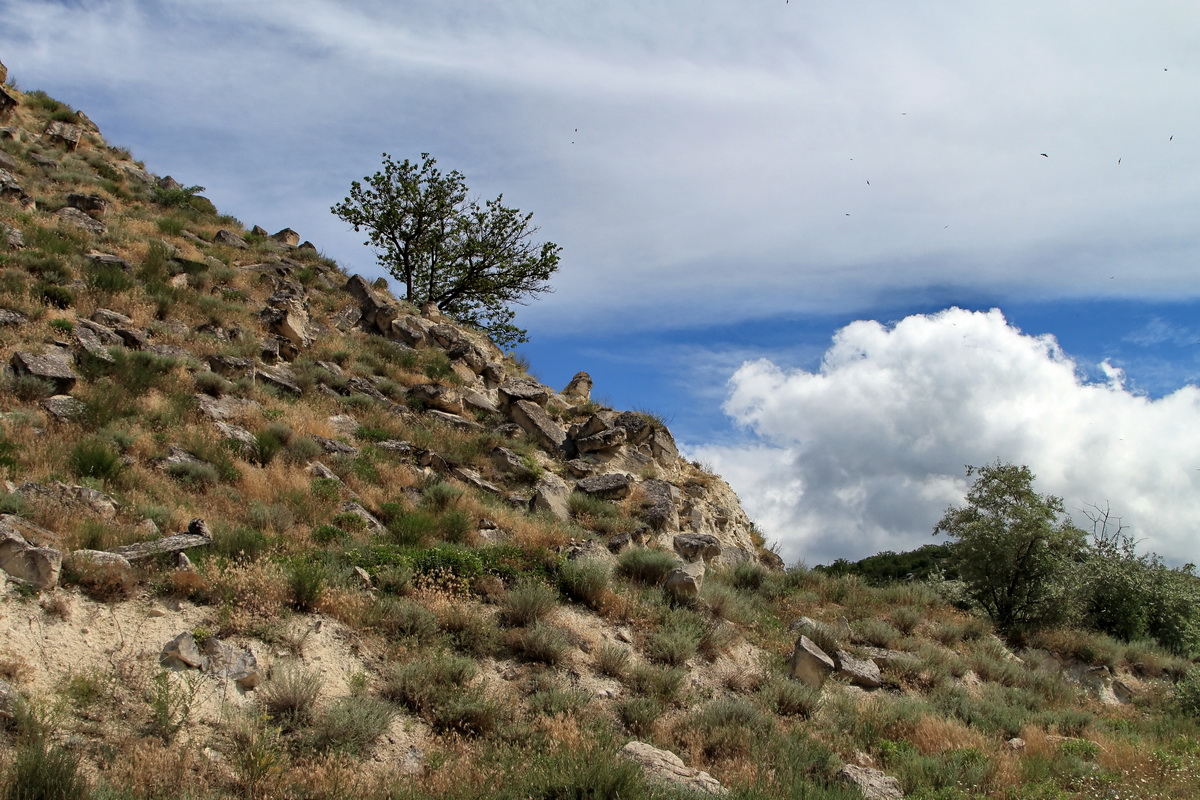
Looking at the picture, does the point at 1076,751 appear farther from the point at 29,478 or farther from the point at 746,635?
the point at 29,478

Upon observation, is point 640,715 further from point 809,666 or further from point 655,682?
point 809,666

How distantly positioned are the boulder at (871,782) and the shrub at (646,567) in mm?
5237

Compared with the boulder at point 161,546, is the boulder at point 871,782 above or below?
below

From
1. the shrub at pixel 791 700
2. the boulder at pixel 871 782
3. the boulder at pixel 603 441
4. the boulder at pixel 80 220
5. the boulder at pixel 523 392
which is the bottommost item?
the boulder at pixel 871 782

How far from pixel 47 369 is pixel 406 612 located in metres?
8.44

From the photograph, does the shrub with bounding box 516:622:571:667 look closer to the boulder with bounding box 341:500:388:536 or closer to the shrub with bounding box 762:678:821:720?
the shrub with bounding box 762:678:821:720

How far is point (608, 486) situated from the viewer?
16.4 m

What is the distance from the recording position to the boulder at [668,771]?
597 cm

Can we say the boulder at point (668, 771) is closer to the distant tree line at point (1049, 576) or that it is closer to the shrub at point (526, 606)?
the shrub at point (526, 606)

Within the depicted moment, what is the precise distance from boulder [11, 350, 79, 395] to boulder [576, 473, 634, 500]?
9.68 m

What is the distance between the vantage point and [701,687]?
9211 mm

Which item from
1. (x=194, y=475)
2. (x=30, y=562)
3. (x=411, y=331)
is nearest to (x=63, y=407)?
(x=194, y=475)

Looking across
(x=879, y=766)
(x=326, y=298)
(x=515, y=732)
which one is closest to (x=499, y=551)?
(x=515, y=732)

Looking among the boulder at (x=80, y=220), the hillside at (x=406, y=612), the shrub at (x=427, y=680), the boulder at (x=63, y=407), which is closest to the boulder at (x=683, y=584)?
the hillside at (x=406, y=612)
